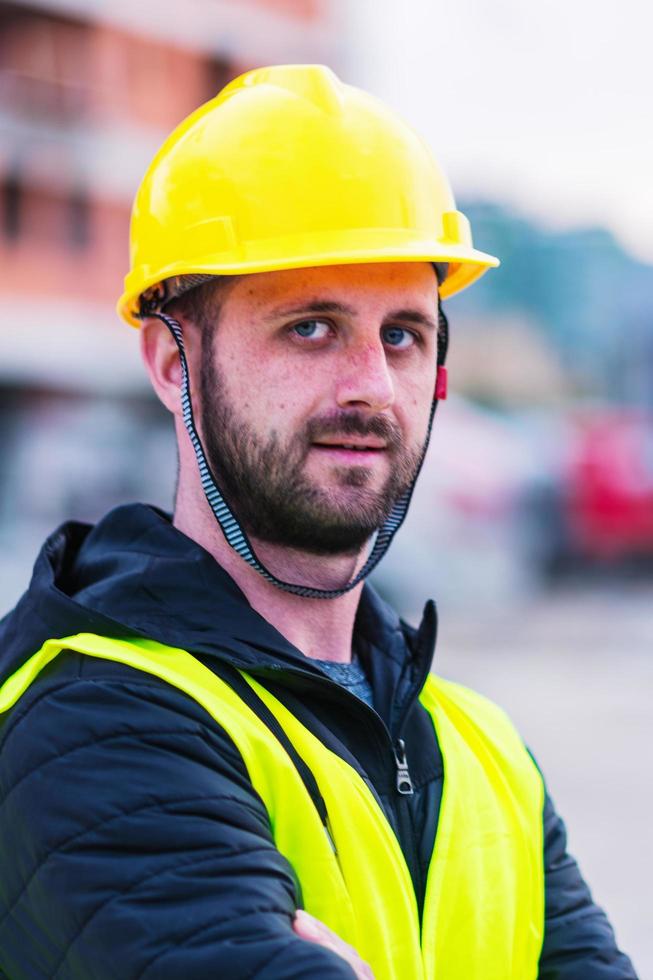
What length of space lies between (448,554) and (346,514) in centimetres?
971

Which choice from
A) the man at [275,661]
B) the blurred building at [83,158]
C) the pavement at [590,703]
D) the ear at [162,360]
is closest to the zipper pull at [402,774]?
the man at [275,661]

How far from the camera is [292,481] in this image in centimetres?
178

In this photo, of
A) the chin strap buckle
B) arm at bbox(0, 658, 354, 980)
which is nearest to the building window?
the chin strap buckle

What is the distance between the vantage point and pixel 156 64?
75.9ft

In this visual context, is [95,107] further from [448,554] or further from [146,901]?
[146,901]

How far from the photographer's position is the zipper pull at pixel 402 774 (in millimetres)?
1741

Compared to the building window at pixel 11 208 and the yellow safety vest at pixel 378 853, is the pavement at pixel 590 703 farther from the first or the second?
the building window at pixel 11 208

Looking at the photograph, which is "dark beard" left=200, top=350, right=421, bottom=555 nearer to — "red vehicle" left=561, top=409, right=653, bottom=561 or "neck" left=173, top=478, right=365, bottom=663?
"neck" left=173, top=478, right=365, bottom=663

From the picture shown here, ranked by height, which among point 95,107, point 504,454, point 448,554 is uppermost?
point 95,107

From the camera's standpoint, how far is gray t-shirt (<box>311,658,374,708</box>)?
1.87m

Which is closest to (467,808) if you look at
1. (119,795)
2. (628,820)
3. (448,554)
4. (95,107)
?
(119,795)

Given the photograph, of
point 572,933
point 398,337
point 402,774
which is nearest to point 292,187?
point 398,337

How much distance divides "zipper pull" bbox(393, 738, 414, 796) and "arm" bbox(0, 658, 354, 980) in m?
0.25

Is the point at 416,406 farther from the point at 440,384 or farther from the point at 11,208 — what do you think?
the point at 11,208
